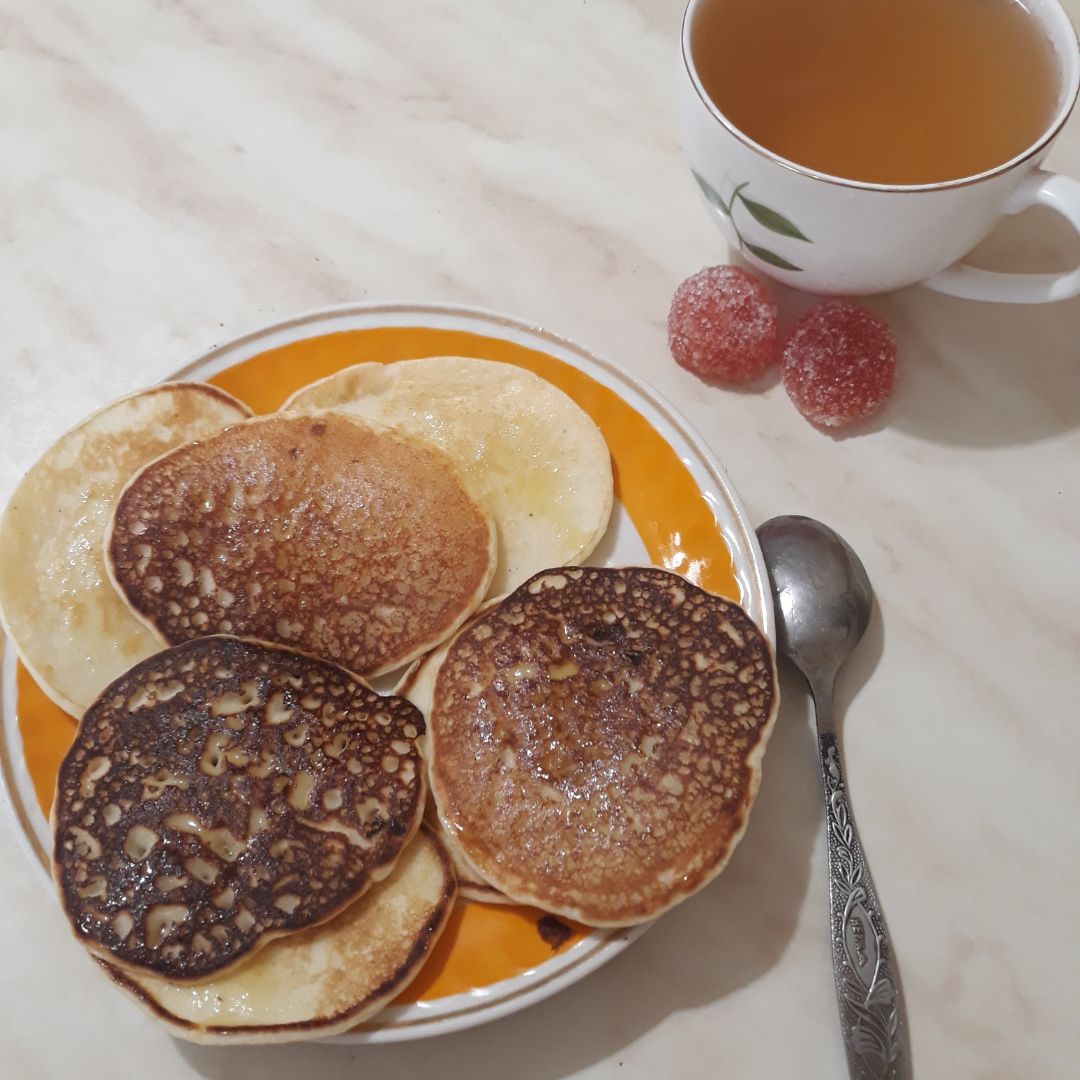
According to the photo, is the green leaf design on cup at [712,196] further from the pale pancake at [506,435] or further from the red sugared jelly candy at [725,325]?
the pale pancake at [506,435]

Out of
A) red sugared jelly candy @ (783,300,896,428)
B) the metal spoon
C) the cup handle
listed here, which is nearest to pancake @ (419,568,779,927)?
the metal spoon

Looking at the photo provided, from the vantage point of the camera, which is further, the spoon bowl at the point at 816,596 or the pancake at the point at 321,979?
the spoon bowl at the point at 816,596

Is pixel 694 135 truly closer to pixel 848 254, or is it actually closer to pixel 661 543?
pixel 848 254

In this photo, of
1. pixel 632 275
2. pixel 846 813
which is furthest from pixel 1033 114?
pixel 846 813

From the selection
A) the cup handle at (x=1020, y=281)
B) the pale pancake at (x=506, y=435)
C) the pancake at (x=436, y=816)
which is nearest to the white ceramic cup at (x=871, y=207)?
the cup handle at (x=1020, y=281)

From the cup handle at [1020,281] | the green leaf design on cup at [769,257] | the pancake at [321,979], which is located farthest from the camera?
the green leaf design on cup at [769,257]

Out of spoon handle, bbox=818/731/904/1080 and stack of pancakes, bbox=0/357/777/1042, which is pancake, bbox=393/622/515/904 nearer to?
stack of pancakes, bbox=0/357/777/1042

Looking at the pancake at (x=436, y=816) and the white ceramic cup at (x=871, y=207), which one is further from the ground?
the white ceramic cup at (x=871, y=207)

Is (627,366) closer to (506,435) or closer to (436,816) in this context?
(506,435)
